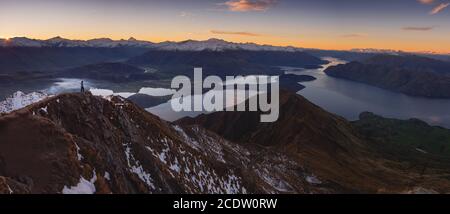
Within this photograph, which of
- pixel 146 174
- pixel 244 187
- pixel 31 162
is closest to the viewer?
pixel 31 162

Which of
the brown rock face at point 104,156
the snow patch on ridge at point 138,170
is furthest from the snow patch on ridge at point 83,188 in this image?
the snow patch on ridge at point 138,170

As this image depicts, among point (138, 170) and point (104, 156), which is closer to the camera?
point (104, 156)

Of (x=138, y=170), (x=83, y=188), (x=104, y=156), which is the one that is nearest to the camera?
(x=83, y=188)

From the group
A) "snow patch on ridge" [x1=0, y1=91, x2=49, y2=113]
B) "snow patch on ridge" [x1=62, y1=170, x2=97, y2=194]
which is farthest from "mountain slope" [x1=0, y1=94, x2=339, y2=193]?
"snow patch on ridge" [x1=0, y1=91, x2=49, y2=113]

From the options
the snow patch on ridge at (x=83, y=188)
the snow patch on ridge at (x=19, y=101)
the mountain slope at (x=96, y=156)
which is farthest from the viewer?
the snow patch on ridge at (x=19, y=101)

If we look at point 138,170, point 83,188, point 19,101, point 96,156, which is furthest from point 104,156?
point 19,101

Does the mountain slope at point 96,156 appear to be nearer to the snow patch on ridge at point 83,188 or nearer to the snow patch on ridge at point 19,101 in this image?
the snow patch on ridge at point 83,188

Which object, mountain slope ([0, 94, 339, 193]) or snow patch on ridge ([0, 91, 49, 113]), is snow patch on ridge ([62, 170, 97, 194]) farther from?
snow patch on ridge ([0, 91, 49, 113])

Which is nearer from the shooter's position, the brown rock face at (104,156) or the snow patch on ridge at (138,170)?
the brown rock face at (104,156)

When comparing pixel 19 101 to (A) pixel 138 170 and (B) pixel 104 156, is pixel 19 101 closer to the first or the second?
(A) pixel 138 170
